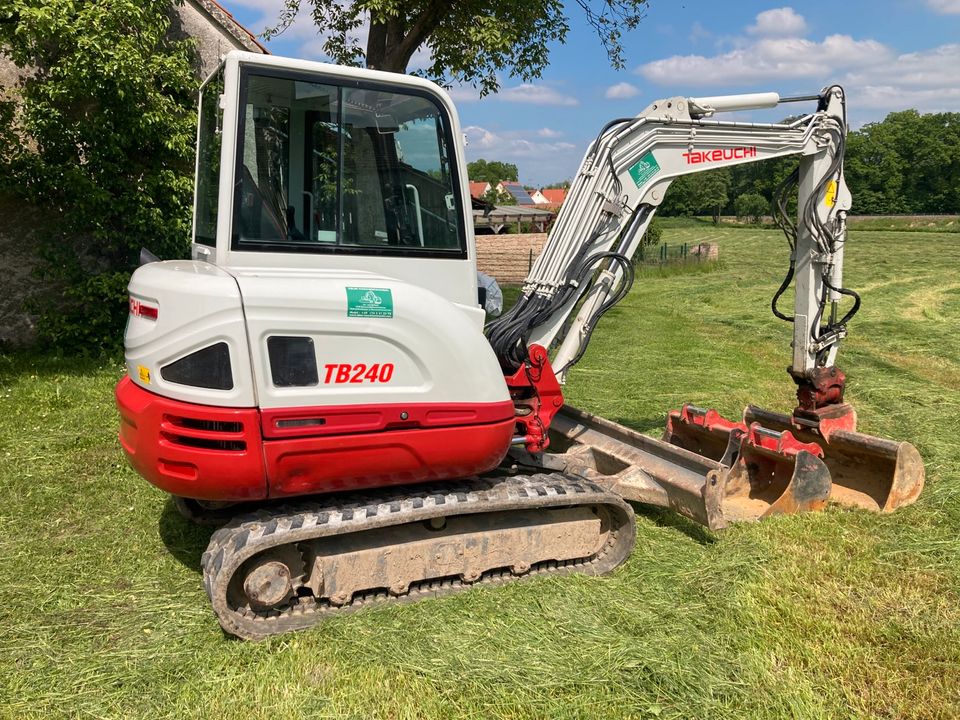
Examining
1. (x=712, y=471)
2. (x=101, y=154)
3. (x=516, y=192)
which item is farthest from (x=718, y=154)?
Answer: (x=516, y=192)

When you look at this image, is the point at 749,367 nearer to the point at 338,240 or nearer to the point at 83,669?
the point at 338,240

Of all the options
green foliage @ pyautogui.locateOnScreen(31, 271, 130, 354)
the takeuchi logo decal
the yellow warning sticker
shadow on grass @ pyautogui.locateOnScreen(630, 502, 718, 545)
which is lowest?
shadow on grass @ pyautogui.locateOnScreen(630, 502, 718, 545)

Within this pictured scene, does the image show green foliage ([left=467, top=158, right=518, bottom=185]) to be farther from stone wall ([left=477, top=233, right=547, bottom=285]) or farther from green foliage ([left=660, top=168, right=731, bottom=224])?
stone wall ([left=477, top=233, right=547, bottom=285])

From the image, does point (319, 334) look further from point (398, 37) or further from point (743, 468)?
point (398, 37)

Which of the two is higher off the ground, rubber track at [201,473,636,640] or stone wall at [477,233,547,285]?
stone wall at [477,233,547,285]

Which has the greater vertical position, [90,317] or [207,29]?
[207,29]

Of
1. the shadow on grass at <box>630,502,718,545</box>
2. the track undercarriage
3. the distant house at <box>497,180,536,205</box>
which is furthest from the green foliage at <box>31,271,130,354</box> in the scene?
the distant house at <box>497,180,536,205</box>

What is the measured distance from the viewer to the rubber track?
12.0ft

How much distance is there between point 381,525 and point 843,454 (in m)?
3.73

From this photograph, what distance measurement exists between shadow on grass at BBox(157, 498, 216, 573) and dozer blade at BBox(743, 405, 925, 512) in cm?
447

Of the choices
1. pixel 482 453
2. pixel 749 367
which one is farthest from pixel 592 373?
pixel 482 453

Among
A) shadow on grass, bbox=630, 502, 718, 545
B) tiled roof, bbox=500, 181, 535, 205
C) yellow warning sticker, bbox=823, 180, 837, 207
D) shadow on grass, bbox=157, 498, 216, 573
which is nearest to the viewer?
shadow on grass, bbox=157, 498, 216, 573

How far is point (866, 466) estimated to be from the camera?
543cm

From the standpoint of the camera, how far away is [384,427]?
3787mm
